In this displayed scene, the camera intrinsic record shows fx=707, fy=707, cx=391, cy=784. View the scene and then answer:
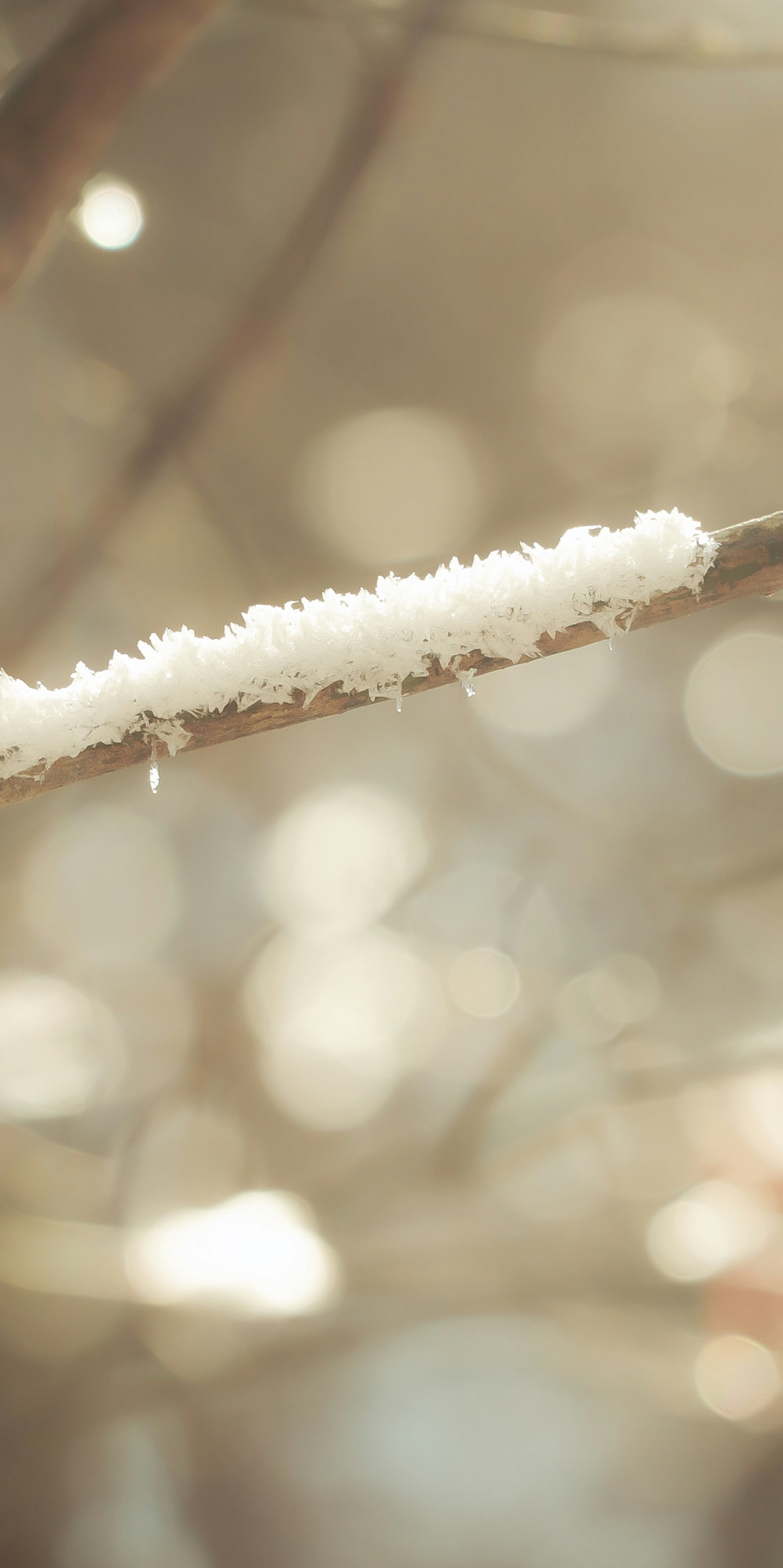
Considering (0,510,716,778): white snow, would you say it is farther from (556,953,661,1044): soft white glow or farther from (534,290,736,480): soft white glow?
(556,953,661,1044): soft white glow

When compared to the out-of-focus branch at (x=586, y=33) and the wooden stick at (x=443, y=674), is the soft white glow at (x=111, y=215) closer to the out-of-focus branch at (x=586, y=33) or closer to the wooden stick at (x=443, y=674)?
the out-of-focus branch at (x=586, y=33)

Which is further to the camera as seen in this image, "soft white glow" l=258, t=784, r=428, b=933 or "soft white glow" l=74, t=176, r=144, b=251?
"soft white glow" l=258, t=784, r=428, b=933

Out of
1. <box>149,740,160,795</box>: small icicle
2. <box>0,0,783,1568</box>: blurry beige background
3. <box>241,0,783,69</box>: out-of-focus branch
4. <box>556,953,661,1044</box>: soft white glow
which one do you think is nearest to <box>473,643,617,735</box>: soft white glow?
<box>0,0,783,1568</box>: blurry beige background

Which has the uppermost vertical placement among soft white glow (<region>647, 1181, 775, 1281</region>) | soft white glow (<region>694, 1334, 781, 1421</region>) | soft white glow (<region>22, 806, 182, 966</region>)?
soft white glow (<region>22, 806, 182, 966</region>)

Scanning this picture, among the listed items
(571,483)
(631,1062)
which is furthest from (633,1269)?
(571,483)

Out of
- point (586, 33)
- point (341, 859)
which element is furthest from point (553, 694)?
point (586, 33)

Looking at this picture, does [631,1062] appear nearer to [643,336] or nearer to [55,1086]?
[55,1086]

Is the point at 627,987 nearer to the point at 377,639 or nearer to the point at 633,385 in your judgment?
the point at 633,385
